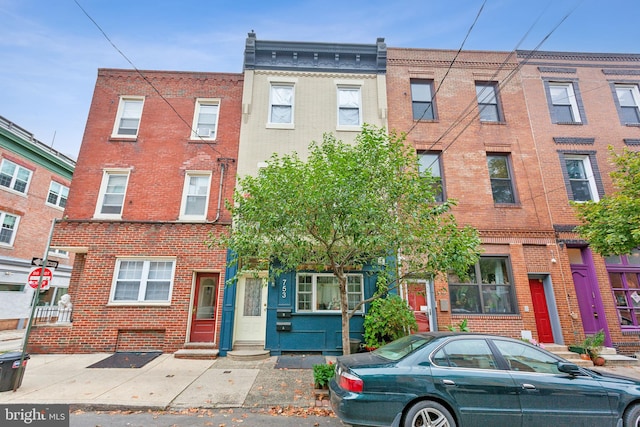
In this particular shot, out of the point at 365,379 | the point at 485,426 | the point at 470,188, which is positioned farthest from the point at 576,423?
the point at 470,188

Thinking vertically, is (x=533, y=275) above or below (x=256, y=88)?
below

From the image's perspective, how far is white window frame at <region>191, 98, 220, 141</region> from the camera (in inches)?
443

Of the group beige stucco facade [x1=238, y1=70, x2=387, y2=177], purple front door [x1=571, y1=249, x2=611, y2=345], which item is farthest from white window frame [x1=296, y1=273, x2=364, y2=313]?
purple front door [x1=571, y1=249, x2=611, y2=345]

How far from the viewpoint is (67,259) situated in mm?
19250

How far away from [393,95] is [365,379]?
10.8 meters

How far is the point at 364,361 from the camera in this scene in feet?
14.4

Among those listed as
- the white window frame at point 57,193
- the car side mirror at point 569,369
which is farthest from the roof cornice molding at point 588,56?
the white window frame at point 57,193

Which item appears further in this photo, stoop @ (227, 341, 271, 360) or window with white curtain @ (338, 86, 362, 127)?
window with white curtain @ (338, 86, 362, 127)

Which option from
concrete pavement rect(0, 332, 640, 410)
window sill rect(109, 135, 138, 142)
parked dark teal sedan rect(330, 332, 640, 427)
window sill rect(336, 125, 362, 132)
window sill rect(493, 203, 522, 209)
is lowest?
concrete pavement rect(0, 332, 640, 410)

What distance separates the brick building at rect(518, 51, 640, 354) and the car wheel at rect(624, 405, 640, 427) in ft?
20.2

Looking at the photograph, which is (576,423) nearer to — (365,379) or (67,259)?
(365,379)

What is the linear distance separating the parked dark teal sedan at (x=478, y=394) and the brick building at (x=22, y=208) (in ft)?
55.2

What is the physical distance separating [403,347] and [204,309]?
25.3 ft

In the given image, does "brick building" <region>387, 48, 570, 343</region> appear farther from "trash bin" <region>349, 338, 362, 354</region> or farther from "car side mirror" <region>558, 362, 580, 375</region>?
"car side mirror" <region>558, 362, 580, 375</region>
